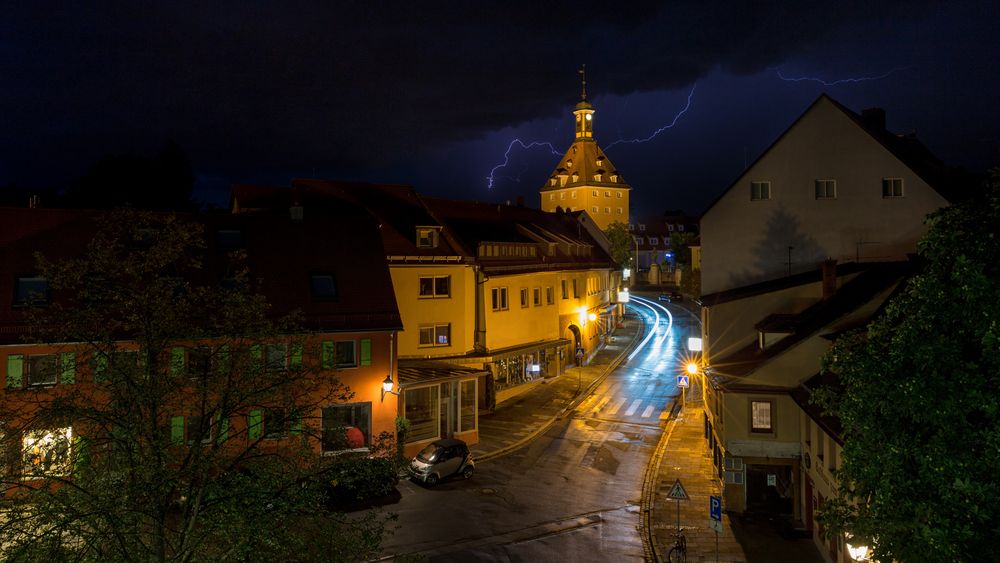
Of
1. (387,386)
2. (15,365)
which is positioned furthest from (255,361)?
(15,365)

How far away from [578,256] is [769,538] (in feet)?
117

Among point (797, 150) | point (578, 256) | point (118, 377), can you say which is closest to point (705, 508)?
point (797, 150)

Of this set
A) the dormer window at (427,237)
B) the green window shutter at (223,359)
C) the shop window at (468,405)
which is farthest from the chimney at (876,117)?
the green window shutter at (223,359)

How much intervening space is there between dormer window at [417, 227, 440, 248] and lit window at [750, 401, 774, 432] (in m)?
21.0

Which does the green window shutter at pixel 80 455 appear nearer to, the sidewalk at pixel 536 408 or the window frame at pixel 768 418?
the window frame at pixel 768 418

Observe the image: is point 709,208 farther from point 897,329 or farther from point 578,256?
point 897,329

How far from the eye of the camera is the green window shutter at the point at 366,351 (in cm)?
2969

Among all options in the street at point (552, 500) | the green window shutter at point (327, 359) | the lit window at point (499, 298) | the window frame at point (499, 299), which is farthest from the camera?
the lit window at point (499, 298)

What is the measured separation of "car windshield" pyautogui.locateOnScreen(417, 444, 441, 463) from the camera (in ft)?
90.9

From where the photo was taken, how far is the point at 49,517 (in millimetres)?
9180

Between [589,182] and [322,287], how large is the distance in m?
101

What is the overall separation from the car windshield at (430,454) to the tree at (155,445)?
1587 cm

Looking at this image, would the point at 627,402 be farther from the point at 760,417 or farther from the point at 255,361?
the point at 255,361

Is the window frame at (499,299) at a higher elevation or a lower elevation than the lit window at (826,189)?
lower
